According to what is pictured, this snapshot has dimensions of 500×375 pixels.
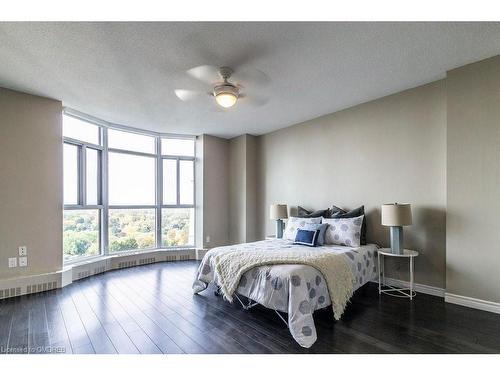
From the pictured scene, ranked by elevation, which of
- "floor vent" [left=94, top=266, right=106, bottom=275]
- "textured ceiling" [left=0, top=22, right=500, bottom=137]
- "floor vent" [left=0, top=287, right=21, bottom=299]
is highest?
"textured ceiling" [left=0, top=22, right=500, bottom=137]

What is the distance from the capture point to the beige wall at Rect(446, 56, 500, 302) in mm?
2666

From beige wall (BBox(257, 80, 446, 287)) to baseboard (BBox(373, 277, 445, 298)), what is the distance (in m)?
0.07

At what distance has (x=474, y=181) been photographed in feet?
9.09

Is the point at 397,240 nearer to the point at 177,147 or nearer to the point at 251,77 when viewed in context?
the point at 251,77

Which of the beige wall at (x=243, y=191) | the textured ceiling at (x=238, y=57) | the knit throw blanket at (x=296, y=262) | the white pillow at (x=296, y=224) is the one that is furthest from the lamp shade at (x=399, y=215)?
the beige wall at (x=243, y=191)

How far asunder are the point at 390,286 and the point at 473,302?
2.93 feet

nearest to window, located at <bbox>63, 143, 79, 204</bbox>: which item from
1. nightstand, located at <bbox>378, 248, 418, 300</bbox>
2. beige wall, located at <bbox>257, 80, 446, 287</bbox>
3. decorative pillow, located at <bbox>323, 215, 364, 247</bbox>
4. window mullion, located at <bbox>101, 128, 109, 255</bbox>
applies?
window mullion, located at <bbox>101, 128, 109, 255</bbox>

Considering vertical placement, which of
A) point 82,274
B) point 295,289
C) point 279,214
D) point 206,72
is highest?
point 206,72

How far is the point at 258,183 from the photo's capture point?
18.4 ft

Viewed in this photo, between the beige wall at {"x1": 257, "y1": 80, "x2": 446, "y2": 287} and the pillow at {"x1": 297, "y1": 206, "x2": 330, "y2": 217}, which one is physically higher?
the beige wall at {"x1": 257, "y1": 80, "x2": 446, "y2": 287}

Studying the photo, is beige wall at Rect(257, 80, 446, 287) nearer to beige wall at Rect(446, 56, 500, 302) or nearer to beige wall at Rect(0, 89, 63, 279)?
beige wall at Rect(446, 56, 500, 302)

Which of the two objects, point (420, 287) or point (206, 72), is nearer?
point (206, 72)

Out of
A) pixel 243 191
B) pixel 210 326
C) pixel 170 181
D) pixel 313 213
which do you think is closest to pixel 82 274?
pixel 170 181

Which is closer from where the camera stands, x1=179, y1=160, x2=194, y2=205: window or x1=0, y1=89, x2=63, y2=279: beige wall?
x1=0, y1=89, x2=63, y2=279: beige wall
